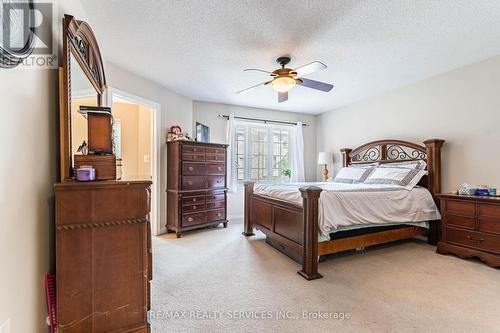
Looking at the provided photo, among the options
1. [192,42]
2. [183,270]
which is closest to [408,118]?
[192,42]

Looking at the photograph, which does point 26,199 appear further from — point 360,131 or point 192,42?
Answer: point 360,131

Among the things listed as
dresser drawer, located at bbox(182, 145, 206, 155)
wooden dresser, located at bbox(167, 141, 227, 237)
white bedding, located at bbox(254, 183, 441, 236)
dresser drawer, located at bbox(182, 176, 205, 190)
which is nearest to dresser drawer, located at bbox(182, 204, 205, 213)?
wooden dresser, located at bbox(167, 141, 227, 237)

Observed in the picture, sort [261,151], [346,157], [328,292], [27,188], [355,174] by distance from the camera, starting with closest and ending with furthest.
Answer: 1. [27,188]
2. [328,292]
3. [355,174]
4. [346,157]
5. [261,151]

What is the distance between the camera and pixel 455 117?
3.44 m

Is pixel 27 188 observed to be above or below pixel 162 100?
below

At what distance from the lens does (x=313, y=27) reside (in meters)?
2.29

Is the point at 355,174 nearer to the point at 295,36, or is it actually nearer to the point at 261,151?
the point at 261,151

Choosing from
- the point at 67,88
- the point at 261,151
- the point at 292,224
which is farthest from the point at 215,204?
the point at 67,88

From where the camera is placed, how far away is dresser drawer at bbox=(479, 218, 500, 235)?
2.66 meters

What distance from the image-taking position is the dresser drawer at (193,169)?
401 centimetres

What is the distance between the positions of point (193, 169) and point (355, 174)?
292cm

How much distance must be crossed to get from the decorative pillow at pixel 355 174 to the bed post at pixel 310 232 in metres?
2.13

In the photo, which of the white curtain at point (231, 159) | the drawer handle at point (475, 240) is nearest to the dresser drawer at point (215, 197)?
the white curtain at point (231, 159)

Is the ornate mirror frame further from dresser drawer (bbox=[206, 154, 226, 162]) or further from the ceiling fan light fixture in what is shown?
dresser drawer (bbox=[206, 154, 226, 162])
